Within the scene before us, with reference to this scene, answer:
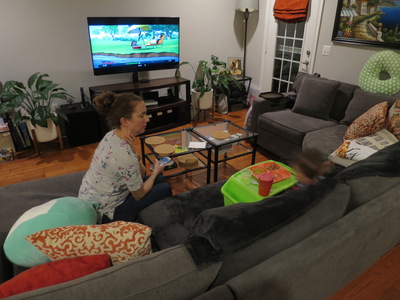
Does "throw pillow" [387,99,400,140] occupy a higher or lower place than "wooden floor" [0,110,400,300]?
higher

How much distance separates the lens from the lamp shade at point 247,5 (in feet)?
13.8

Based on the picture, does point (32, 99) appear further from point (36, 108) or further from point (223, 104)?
point (223, 104)

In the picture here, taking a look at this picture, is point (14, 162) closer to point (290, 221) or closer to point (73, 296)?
point (73, 296)

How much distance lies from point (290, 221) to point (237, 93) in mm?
3746

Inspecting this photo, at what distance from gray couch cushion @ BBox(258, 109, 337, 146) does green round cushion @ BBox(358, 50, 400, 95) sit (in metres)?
0.49

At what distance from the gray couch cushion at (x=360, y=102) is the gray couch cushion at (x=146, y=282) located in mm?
2510

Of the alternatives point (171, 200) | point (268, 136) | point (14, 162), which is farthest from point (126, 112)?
point (14, 162)

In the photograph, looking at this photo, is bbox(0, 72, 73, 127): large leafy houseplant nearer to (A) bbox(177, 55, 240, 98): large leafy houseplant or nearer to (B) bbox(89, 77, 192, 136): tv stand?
(B) bbox(89, 77, 192, 136): tv stand

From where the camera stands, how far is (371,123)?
92.0 inches

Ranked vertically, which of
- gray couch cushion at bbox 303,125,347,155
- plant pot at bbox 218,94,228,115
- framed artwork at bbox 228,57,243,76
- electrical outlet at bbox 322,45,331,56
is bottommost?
plant pot at bbox 218,94,228,115

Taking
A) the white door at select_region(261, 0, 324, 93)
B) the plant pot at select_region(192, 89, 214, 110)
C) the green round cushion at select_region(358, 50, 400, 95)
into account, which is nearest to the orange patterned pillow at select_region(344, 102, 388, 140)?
the green round cushion at select_region(358, 50, 400, 95)

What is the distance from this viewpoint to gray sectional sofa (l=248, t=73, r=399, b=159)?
2.80m

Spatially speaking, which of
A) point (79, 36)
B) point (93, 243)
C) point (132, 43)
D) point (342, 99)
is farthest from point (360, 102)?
point (79, 36)

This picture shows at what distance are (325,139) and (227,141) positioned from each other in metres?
0.90
